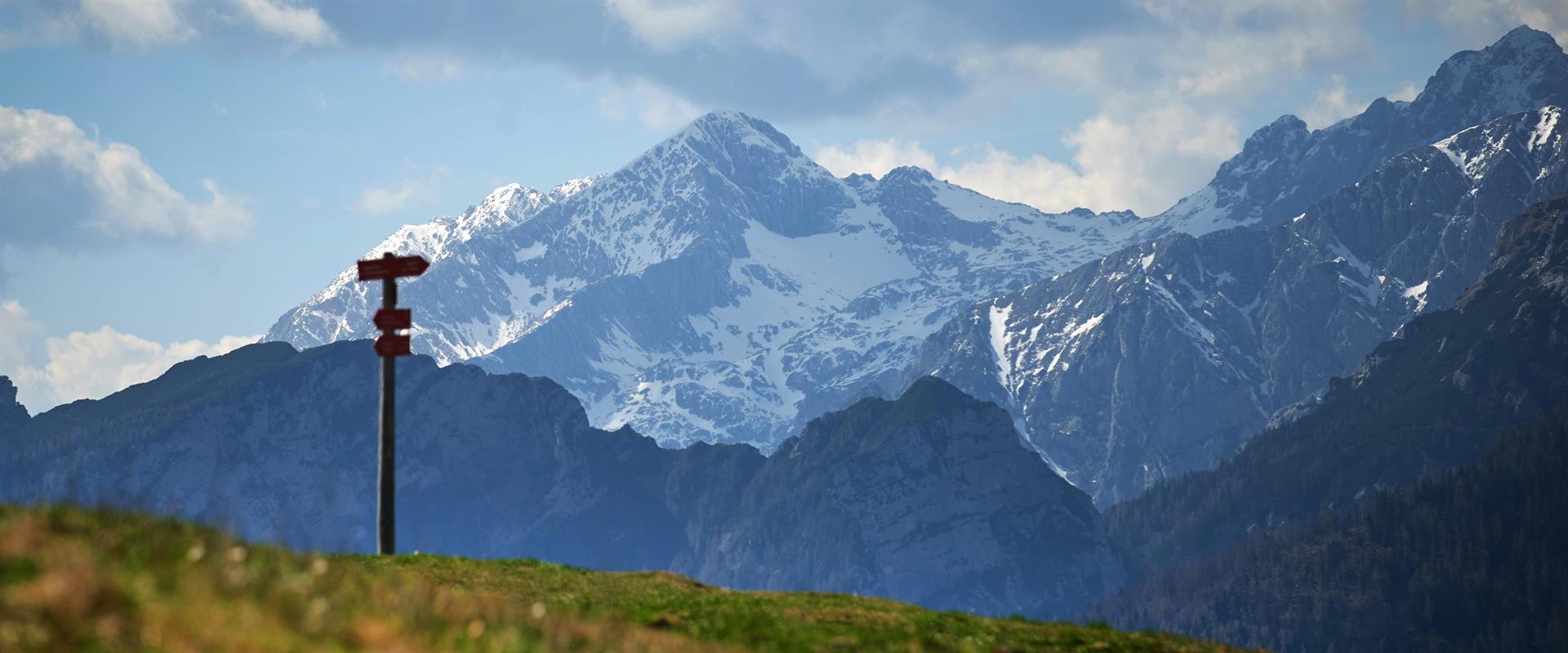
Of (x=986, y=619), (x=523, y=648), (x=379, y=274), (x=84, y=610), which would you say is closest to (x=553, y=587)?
(x=986, y=619)

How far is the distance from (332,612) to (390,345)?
96.4 feet

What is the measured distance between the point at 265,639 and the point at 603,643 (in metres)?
6.13

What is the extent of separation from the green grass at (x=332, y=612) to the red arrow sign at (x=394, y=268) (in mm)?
12235

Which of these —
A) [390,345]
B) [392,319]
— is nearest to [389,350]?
[390,345]

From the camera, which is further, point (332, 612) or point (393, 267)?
point (393, 267)

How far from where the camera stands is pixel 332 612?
75.6 feet

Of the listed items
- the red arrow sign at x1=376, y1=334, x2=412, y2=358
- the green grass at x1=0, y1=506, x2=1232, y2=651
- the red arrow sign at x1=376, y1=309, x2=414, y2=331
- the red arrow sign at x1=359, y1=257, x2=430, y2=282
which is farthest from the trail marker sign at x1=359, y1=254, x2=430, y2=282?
the green grass at x1=0, y1=506, x2=1232, y2=651

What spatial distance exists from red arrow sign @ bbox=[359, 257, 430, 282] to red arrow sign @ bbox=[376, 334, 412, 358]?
1.84 m

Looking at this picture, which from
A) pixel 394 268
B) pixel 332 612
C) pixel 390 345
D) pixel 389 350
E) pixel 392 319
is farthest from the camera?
pixel 394 268

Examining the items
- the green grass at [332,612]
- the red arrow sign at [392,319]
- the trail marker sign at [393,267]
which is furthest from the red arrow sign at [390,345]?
the green grass at [332,612]

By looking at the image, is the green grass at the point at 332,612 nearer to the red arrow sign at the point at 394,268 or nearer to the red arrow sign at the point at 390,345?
the red arrow sign at the point at 390,345

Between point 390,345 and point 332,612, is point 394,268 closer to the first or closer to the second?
point 390,345

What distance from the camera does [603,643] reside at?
990 inches

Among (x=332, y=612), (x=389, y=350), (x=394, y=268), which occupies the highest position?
(x=394, y=268)
